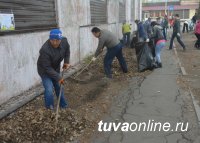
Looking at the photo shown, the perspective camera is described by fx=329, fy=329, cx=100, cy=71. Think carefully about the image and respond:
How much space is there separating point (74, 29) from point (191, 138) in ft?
23.7

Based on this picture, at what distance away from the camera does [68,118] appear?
5363 millimetres

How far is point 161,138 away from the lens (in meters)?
4.95

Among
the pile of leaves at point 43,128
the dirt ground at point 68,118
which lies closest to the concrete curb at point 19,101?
the dirt ground at point 68,118

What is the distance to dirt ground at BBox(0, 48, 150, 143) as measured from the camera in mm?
4887

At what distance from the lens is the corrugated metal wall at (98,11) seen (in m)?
14.5

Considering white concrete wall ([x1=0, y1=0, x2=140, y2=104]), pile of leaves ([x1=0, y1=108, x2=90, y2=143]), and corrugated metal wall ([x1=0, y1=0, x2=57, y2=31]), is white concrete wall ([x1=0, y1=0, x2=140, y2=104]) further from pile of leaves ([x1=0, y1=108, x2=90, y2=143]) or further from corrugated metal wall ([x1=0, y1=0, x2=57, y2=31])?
pile of leaves ([x1=0, y1=108, x2=90, y2=143])

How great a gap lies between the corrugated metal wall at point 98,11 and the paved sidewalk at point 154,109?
5.80m

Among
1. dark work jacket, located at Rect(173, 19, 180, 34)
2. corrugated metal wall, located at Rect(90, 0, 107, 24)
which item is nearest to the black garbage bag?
corrugated metal wall, located at Rect(90, 0, 107, 24)

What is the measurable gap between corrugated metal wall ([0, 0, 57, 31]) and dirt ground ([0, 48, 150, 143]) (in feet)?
5.65

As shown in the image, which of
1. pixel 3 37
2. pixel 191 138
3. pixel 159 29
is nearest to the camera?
pixel 191 138

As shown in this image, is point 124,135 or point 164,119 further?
point 164,119

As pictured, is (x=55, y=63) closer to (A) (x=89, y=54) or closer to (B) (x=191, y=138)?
(B) (x=191, y=138)

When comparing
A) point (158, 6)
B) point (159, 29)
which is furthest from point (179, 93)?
point (158, 6)

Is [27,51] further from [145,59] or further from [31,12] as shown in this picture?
[145,59]
